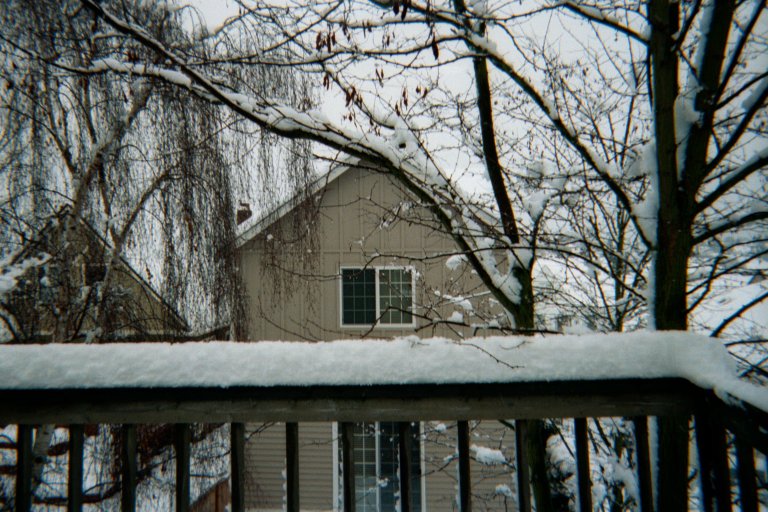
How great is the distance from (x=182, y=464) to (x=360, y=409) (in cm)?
51

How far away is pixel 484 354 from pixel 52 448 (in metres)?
5.16

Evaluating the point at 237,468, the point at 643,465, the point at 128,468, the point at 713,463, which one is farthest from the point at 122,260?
the point at 713,463

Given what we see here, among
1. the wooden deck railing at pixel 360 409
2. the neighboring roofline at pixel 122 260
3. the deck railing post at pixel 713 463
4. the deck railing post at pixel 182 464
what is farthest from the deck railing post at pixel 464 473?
the neighboring roofline at pixel 122 260

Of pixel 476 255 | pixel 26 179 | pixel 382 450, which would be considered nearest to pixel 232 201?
pixel 26 179

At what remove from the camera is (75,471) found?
121 centimetres

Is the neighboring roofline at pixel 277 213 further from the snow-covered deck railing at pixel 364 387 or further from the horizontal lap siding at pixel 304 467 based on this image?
the horizontal lap siding at pixel 304 467

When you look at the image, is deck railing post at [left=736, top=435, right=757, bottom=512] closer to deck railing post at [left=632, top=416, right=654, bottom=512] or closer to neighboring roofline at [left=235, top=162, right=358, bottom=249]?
deck railing post at [left=632, top=416, right=654, bottom=512]

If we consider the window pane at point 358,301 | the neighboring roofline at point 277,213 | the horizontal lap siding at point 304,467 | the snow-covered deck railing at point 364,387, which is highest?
the neighboring roofline at point 277,213

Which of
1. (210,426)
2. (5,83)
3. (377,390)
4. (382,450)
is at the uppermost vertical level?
(5,83)

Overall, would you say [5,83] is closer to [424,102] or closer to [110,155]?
[110,155]

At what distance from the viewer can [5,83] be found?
4.52 m

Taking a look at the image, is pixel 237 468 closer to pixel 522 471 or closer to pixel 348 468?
pixel 348 468

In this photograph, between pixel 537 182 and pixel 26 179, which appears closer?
pixel 537 182

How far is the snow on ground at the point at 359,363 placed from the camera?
1.13 metres
